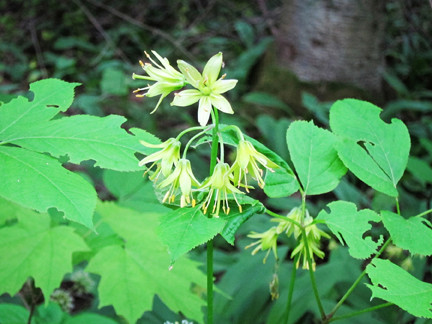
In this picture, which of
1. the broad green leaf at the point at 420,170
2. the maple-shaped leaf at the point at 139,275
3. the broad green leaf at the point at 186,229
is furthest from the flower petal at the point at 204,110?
the broad green leaf at the point at 420,170

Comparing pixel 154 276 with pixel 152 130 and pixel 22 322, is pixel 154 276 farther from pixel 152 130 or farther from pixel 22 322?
pixel 152 130

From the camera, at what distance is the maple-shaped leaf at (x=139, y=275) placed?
1.22m

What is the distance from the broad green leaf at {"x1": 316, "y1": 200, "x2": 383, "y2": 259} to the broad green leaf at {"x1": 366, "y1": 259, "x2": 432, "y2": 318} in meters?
0.04

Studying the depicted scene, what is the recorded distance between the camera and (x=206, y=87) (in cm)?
84

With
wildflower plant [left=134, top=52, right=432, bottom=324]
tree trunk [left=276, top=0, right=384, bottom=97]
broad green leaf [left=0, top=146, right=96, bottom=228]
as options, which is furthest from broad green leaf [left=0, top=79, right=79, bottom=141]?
tree trunk [left=276, top=0, right=384, bottom=97]

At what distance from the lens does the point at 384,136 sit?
3.56 ft

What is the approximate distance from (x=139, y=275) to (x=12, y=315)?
17.4 inches

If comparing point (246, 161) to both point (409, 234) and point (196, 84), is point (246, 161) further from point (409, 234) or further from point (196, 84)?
point (409, 234)

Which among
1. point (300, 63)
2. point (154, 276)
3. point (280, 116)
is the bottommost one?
point (280, 116)

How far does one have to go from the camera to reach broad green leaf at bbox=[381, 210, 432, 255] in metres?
0.88

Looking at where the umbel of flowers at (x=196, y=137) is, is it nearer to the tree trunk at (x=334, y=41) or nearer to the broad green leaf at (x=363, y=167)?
the broad green leaf at (x=363, y=167)

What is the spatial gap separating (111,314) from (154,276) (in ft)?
2.71

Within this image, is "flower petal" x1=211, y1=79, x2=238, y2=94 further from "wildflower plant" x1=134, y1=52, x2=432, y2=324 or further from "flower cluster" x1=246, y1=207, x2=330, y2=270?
"flower cluster" x1=246, y1=207, x2=330, y2=270

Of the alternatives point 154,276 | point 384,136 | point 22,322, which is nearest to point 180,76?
point 384,136
